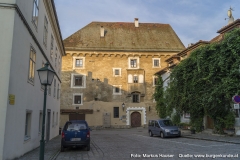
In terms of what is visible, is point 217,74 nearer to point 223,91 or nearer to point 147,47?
point 223,91

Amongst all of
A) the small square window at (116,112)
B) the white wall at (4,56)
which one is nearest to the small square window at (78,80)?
the small square window at (116,112)

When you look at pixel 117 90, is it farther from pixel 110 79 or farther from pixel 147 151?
pixel 147 151

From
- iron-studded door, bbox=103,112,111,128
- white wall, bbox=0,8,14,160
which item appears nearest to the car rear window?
white wall, bbox=0,8,14,160

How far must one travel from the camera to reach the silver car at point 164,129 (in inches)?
782

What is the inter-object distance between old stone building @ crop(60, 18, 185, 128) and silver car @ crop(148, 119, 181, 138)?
15.7 metres

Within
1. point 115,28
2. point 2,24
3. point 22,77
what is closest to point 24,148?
point 22,77

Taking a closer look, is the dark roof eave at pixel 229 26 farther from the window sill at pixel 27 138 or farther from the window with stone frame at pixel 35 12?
the window sill at pixel 27 138

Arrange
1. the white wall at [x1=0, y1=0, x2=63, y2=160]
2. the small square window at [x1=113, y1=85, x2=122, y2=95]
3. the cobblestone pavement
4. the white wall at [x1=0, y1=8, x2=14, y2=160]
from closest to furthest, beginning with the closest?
1. the white wall at [x1=0, y1=8, x2=14, y2=160]
2. the white wall at [x1=0, y1=0, x2=63, y2=160]
3. the cobblestone pavement
4. the small square window at [x1=113, y1=85, x2=122, y2=95]

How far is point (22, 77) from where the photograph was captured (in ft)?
35.1

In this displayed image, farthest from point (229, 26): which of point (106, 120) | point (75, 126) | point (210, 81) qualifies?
point (106, 120)

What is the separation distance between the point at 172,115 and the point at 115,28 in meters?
23.6

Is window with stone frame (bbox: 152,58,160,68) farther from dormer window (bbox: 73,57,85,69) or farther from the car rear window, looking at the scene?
the car rear window

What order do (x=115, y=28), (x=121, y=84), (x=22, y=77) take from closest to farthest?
(x=22, y=77) → (x=121, y=84) → (x=115, y=28)

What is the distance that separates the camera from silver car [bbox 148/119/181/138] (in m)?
19.9
